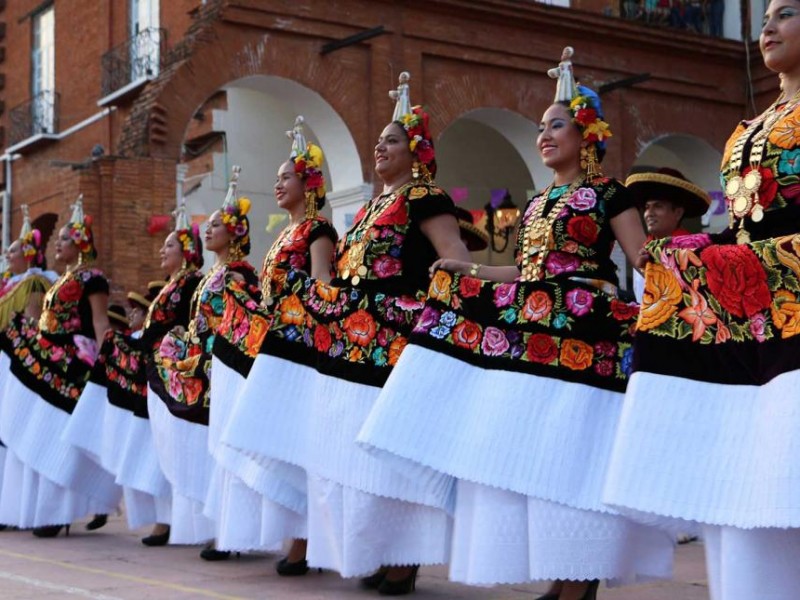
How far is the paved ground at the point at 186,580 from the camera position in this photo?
5406 mm

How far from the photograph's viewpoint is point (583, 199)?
5031 millimetres

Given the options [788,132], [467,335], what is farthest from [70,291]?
[788,132]

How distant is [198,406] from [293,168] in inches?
53.7

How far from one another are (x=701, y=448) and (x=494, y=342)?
4.05ft

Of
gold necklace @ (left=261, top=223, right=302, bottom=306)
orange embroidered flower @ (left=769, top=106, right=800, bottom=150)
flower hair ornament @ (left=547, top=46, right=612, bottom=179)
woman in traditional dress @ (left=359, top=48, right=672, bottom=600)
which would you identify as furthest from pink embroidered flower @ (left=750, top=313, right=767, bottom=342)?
gold necklace @ (left=261, top=223, right=302, bottom=306)

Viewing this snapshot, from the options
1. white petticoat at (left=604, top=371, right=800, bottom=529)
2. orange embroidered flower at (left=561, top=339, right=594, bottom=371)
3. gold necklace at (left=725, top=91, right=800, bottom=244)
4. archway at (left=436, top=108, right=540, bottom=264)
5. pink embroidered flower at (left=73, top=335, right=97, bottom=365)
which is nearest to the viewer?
white petticoat at (left=604, top=371, right=800, bottom=529)

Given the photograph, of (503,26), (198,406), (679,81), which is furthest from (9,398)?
(679,81)

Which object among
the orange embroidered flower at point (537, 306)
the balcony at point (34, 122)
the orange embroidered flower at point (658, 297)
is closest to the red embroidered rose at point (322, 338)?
the orange embroidered flower at point (537, 306)

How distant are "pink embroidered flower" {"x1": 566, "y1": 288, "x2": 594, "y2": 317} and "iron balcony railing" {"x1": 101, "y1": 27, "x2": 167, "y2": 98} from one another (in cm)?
1490

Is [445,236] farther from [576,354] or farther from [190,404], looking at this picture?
[190,404]

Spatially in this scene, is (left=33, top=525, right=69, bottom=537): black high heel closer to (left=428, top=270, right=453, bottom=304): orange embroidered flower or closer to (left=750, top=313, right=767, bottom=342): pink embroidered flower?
(left=428, top=270, right=453, bottom=304): orange embroidered flower

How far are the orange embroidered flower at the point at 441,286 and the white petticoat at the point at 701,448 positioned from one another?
1.19 metres

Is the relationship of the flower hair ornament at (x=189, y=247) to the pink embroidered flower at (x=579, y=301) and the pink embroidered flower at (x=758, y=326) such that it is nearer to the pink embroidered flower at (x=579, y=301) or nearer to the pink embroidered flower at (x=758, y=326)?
the pink embroidered flower at (x=579, y=301)

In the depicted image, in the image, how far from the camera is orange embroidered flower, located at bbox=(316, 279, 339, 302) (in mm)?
5699
